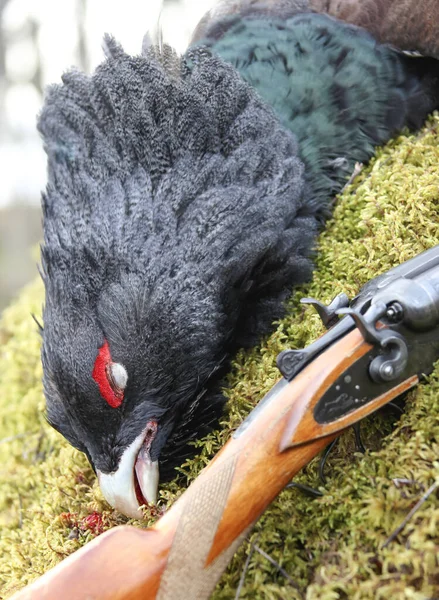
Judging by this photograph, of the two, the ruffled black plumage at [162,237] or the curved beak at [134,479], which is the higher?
the ruffled black plumage at [162,237]

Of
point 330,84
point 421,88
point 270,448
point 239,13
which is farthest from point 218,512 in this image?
point 239,13

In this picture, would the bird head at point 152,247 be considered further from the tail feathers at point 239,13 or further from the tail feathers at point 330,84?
the tail feathers at point 239,13

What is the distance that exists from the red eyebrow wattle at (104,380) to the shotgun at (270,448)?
2.02 ft

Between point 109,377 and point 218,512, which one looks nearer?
Answer: point 218,512

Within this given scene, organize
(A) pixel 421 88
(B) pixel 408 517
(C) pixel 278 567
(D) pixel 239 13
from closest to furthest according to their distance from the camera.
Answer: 1. (B) pixel 408 517
2. (C) pixel 278 567
3. (A) pixel 421 88
4. (D) pixel 239 13

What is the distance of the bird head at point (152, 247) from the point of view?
232 centimetres

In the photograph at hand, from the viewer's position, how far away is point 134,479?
232 cm

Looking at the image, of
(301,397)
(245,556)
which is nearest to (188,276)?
(301,397)

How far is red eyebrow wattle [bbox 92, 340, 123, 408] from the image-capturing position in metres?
2.27

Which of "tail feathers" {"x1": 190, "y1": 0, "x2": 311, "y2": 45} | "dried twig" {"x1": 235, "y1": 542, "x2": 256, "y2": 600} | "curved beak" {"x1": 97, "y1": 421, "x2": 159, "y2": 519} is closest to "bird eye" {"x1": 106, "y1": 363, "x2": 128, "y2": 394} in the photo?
"curved beak" {"x1": 97, "y1": 421, "x2": 159, "y2": 519}

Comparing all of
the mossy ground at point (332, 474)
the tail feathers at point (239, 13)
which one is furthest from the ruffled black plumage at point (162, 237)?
the tail feathers at point (239, 13)

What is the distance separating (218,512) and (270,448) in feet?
0.72

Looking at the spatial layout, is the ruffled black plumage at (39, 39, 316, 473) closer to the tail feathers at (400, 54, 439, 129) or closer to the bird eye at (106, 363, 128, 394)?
the bird eye at (106, 363, 128, 394)

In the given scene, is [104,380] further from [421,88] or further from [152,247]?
[421,88]
